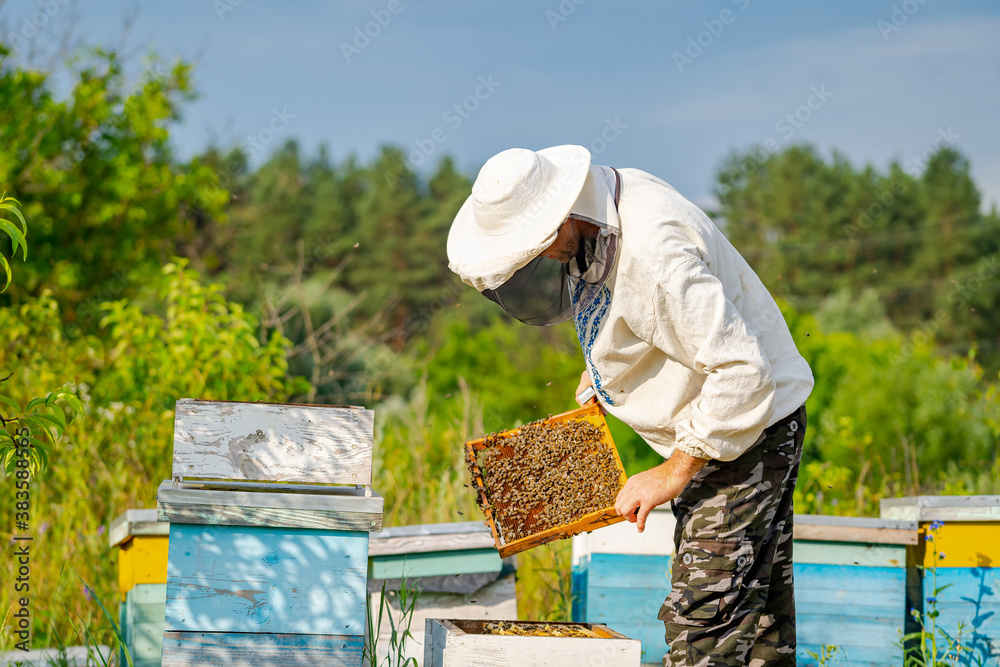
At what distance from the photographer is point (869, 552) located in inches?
129

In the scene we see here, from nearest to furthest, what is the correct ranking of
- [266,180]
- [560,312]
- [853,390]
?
[560,312] → [853,390] → [266,180]

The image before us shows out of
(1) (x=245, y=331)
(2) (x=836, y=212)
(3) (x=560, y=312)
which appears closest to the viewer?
(3) (x=560, y=312)

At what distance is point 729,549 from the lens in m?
2.28

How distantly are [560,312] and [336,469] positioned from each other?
2.73ft

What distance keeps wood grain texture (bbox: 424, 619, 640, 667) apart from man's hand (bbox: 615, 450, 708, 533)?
33 cm

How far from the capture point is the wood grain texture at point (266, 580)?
7.51 ft

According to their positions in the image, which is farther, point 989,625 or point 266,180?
point 266,180

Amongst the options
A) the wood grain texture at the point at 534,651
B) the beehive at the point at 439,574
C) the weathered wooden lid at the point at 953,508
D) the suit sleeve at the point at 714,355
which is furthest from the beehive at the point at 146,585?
the weathered wooden lid at the point at 953,508

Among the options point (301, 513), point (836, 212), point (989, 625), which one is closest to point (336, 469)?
point (301, 513)

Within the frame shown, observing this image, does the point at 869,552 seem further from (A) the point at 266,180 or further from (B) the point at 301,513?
(A) the point at 266,180

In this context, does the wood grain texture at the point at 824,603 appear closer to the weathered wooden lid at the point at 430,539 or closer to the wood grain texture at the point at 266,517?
the weathered wooden lid at the point at 430,539

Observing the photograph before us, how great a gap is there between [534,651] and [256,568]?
2.57ft

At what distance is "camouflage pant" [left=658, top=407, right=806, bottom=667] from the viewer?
7.41ft

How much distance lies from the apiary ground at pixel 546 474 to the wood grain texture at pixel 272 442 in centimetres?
50
